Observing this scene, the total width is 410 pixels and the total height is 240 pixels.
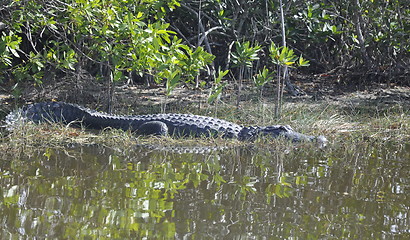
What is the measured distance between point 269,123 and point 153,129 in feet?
Answer: 4.84

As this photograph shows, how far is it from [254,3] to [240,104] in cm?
232

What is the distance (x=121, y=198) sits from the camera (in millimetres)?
3518

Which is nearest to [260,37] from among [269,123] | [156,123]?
[269,123]

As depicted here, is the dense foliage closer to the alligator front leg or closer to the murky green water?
the alligator front leg

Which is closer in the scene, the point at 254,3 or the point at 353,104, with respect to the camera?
the point at 353,104

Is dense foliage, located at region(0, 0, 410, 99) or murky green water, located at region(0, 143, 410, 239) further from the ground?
dense foliage, located at region(0, 0, 410, 99)

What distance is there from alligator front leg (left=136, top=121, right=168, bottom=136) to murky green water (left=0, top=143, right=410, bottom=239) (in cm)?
99

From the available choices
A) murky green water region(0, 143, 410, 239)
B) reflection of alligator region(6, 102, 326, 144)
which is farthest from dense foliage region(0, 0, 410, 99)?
murky green water region(0, 143, 410, 239)

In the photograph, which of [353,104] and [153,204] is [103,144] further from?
[353,104]

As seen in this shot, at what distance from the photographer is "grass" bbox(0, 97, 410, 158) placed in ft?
18.4

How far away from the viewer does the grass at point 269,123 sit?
5.59m

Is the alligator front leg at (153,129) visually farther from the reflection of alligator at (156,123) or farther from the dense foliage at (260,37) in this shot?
the dense foliage at (260,37)

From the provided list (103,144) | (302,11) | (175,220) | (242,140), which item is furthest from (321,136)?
(302,11)

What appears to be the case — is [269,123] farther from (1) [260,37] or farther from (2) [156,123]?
(1) [260,37]
